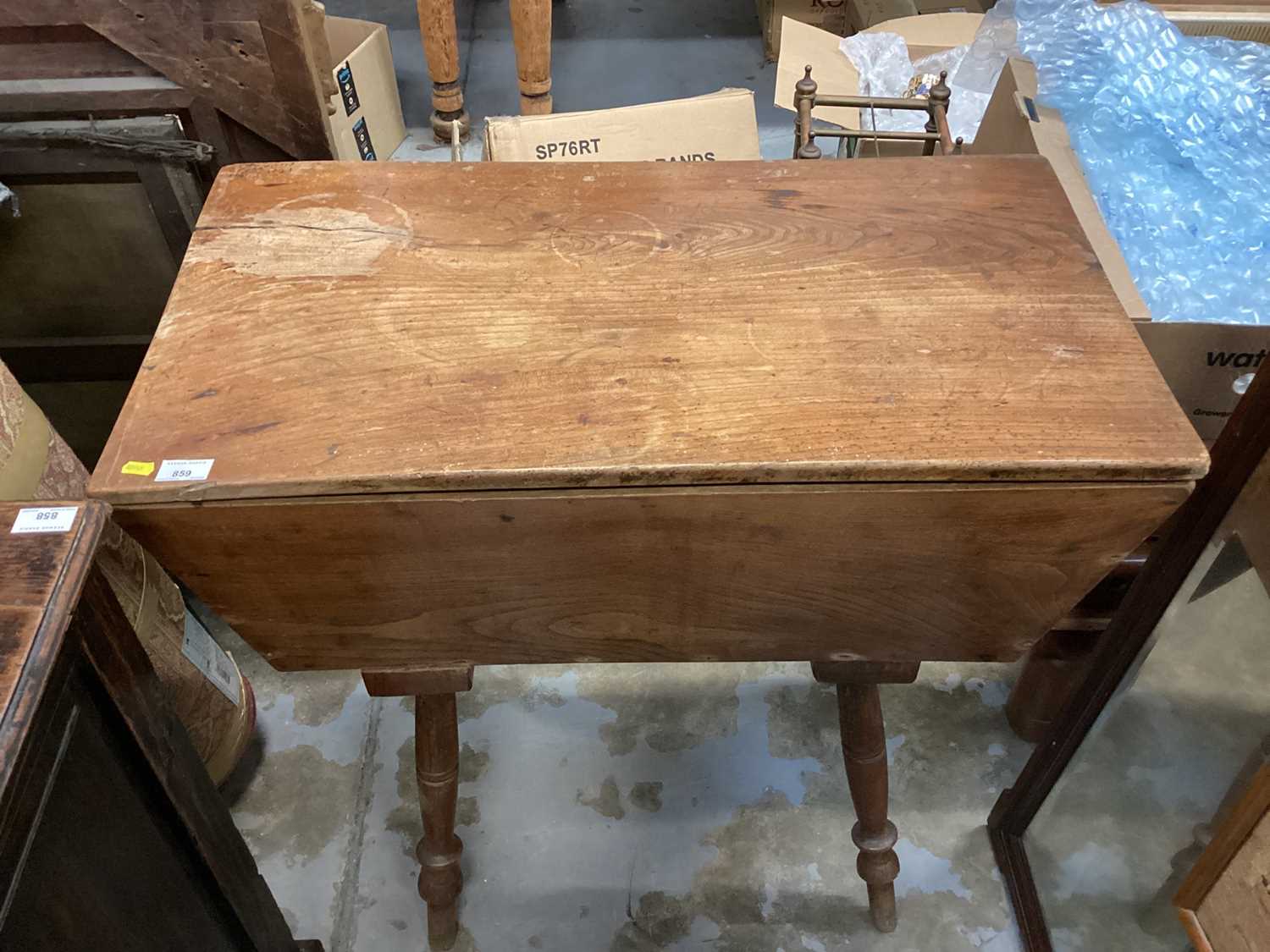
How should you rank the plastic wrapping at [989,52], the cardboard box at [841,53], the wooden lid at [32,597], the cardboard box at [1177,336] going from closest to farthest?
the wooden lid at [32,597] < the cardboard box at [1177,336] < the plastic wrapping at [989,52] < the cardboard box at [841,53]

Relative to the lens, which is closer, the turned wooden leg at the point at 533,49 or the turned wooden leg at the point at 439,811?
the turned wooden leg at the point at 439,811

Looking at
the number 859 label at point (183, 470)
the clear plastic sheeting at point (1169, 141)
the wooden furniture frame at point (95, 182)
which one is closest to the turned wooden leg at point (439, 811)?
the number 859 label at point (183, 470)

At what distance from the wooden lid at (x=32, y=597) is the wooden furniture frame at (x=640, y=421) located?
0.18ft

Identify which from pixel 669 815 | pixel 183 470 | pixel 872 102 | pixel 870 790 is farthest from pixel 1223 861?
pixel 872 102

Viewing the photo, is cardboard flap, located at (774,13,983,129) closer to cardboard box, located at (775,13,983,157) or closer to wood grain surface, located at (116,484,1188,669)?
cardboard box, located at (775,13,983,157)

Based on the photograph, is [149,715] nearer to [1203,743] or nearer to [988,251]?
[988,251]

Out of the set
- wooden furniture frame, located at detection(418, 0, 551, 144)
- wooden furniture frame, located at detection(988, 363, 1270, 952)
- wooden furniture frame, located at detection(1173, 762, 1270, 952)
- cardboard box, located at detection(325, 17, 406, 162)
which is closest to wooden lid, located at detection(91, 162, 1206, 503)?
wooden furniture frame, located at detection(988, 363, 1270, 952)

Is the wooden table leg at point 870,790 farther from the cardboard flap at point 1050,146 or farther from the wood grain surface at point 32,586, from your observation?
the wood grain surface at point 32,586

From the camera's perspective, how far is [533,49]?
2303mm

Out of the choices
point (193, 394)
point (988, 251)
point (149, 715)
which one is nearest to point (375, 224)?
point (193, 394)

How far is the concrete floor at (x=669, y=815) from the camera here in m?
1.36

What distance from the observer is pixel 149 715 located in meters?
0.87

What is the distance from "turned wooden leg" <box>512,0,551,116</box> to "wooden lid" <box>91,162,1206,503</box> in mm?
1372

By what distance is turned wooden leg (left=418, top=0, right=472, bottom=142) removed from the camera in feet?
7.66
